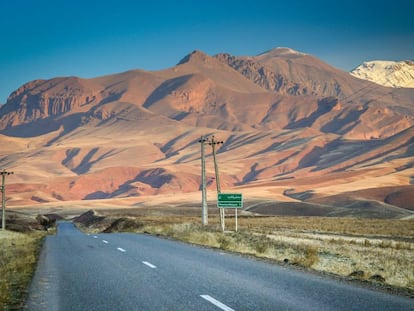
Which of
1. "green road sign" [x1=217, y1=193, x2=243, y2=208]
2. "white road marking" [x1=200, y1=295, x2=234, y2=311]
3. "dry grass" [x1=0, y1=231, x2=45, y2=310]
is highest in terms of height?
"green road sign" [x1=217, y1=193, x2=243, y2=208]

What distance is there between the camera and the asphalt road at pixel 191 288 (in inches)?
447

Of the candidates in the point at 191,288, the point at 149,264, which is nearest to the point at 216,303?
the point at 191,288

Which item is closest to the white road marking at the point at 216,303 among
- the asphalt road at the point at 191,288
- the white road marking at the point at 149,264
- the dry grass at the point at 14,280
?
the asphalt road at the point at 191,288

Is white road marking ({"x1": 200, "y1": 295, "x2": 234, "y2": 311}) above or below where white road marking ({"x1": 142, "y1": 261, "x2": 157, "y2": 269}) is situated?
above

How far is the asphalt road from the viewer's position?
1134 cm

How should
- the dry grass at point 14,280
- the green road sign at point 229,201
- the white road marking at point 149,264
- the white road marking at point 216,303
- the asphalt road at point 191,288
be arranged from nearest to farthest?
the white road marking at point 216,303 → the asphalt road at point 191,288 → the dry grass at point 14,280 → the white road marking at point 149,264 → the green road sign at point 229,201

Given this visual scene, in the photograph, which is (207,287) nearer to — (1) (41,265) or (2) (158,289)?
(2) (158,289)

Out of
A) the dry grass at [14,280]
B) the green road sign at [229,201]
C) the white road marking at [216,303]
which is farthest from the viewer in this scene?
the green road sign at [229,201]

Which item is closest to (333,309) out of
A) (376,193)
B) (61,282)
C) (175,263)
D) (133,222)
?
(61,282)

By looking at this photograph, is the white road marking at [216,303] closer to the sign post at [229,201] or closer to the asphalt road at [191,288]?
the asphalt road at [191,288]

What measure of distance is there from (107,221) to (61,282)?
76833 mm

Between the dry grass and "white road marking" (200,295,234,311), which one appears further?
the dry grass

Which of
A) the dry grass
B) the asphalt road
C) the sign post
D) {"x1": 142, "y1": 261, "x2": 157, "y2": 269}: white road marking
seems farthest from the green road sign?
{"x1": 142, "y1": 261, "x2": 157, "y2": 269}: white road marking

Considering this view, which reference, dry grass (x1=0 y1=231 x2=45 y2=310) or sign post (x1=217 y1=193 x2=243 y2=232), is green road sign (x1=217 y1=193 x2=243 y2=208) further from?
dry grass (x1=0 y1=231 x2=45 y2=310)
